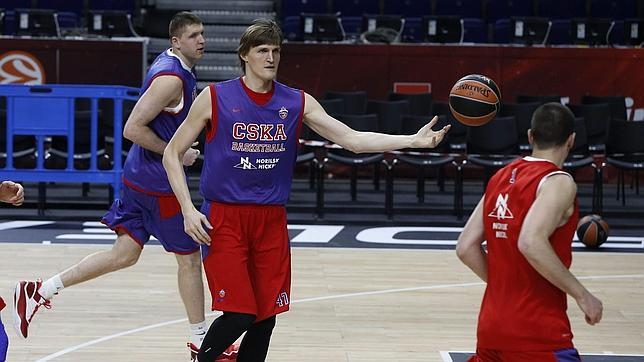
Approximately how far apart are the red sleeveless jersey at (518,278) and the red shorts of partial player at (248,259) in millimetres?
1465

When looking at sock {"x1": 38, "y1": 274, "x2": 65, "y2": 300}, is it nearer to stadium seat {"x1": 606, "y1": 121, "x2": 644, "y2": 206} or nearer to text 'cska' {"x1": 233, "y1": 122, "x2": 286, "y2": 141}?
text 'cska' {"x1": 233, "y1": 122, "x2": 286, "y2": 141}

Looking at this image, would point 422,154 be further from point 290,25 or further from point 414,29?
point 414,29

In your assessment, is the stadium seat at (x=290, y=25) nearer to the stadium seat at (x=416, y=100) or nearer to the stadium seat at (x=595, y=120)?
the stadium seat at (x=416, y=100)

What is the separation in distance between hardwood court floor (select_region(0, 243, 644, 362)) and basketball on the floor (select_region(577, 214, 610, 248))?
0.22 metres

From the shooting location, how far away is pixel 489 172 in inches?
533

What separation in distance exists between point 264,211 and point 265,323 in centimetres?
54

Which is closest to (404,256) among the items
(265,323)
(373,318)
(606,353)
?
(373,318)

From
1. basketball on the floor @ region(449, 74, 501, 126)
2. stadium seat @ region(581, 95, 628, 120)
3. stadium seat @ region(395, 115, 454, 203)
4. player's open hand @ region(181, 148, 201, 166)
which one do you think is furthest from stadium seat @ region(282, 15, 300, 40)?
basketball on the floor @ region(449, 74, 501, 126)

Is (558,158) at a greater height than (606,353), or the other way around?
(558,158)

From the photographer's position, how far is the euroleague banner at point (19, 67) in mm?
15539

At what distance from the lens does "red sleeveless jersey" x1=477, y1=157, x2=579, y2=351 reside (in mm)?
4141

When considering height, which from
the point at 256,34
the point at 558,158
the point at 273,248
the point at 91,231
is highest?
the point at 256,34

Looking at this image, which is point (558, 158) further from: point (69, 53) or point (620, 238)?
point (69, 53)

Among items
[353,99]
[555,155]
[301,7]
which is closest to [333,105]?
[353,99]
